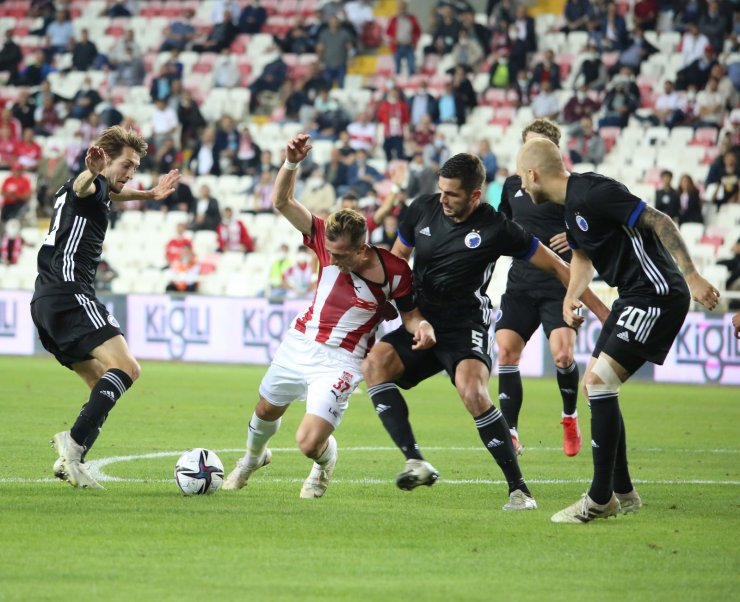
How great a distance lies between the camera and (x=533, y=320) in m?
10.9

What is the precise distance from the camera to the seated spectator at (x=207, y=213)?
25.2 m

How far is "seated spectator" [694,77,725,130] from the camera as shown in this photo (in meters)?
23.8

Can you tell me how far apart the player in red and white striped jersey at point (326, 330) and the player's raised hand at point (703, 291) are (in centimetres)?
169

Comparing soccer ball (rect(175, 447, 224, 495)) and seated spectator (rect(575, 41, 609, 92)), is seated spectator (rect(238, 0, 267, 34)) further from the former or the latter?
soccer ball (rect(175, 447, 224, 495))

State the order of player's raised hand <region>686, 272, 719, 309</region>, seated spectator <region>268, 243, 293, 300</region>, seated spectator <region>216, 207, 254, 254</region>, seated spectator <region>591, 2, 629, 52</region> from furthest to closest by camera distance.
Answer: seated spectator <region>591, 2, 629, 52</region> → seated spectator <region>216, 207, 254, 254</region> → seated spectator <region>268, 243, 293, 300</region> → player's raised hand <region>686, 272, 719, 309</region>

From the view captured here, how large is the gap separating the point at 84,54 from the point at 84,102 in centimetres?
218

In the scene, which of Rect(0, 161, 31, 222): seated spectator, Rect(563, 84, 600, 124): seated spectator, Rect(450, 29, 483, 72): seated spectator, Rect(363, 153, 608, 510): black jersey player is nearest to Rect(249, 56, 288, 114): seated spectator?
Rect(450, 29, 483, 72): seated spectator

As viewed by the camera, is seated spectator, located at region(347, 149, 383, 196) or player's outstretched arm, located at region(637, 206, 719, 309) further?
seated spectator, located at region(347, 149, 383, 196)

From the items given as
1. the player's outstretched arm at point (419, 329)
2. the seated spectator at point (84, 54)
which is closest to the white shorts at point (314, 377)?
the player's outstretched arm at point (419, 329)

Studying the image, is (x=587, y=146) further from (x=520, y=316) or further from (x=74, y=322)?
(x=74, y=322)

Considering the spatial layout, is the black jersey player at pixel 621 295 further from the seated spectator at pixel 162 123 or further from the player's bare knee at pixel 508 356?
the seated spectator at pixel 162 123

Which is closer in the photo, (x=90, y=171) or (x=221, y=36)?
(x=90, y=171)

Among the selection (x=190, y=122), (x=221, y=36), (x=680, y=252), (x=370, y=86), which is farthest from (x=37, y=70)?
(x=680, y=252)

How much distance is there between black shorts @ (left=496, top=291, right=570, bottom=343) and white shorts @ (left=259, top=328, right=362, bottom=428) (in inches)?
117
